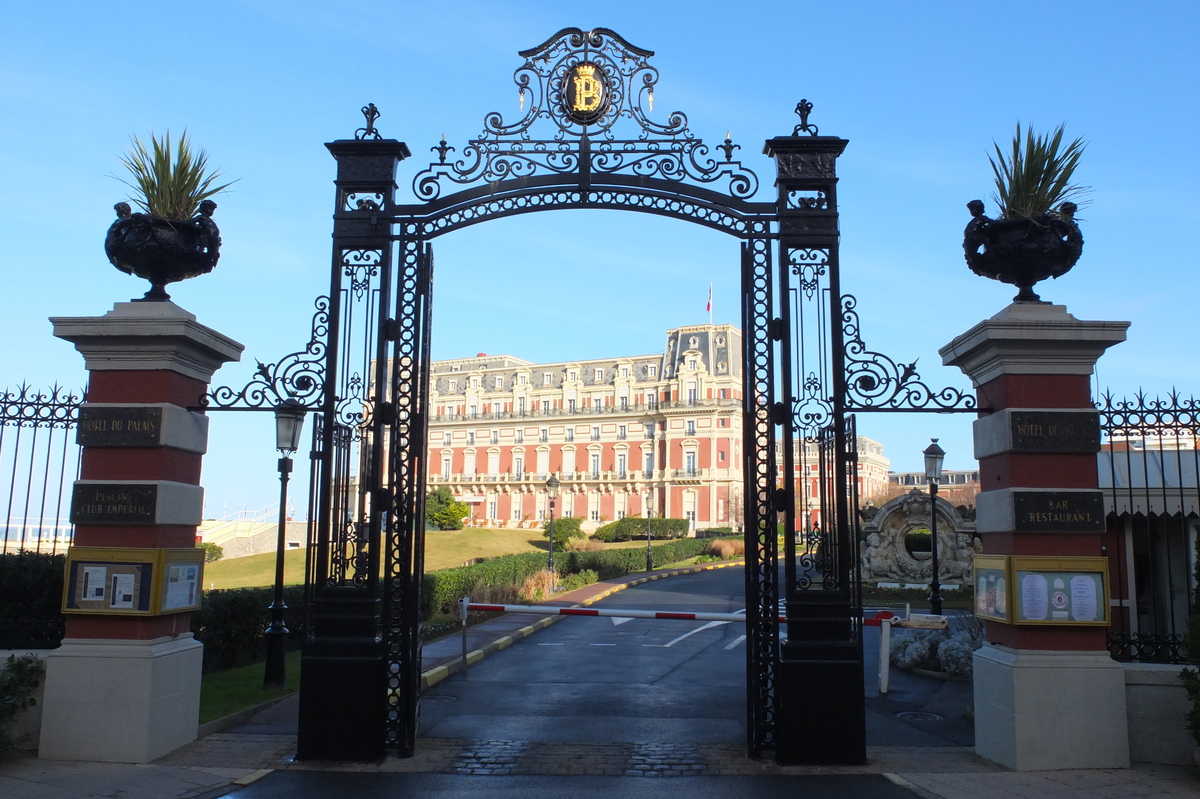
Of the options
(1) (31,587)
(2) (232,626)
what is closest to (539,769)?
(1) (31,587)

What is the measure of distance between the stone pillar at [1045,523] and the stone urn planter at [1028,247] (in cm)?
31

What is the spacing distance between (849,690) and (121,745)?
6.05 metres

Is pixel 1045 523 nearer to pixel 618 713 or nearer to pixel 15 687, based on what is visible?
pixel 618 713

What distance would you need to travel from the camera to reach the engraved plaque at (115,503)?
782cm

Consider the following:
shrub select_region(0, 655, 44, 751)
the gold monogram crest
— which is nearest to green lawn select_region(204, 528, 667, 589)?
shrub select_region(0, 655, 44, 751)

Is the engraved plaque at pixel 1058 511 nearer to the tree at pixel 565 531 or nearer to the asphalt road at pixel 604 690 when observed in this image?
the asphalt road at pixel 604 690

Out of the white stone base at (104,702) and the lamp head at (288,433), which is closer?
the white stone base at (104,702)

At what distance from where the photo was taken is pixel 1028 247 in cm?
800

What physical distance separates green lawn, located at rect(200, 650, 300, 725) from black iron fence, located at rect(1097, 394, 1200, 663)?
8640 millimetres

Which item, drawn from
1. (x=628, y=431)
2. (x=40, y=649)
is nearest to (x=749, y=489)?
(x=40, y=649)

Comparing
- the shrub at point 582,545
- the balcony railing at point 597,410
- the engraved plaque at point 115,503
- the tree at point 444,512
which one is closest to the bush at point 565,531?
the shrub at point 582,545

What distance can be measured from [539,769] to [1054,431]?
514 cm

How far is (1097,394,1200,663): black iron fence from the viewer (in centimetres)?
789

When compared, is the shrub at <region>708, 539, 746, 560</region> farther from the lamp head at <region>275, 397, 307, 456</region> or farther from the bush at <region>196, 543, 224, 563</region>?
the lamp head at <region>275, 397, 307, 456</region>
